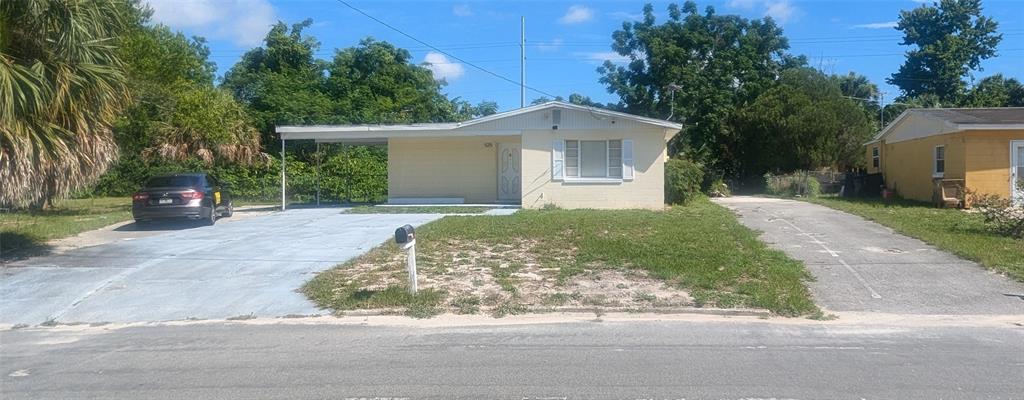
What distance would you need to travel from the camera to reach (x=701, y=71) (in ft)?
130

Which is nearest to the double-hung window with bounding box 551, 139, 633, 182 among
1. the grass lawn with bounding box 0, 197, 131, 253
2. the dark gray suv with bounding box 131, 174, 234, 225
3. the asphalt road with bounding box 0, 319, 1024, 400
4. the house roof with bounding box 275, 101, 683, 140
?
the house roof with bounding box 275, 101, 683, 140

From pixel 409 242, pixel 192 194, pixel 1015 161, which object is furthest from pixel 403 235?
pixel 1015 161

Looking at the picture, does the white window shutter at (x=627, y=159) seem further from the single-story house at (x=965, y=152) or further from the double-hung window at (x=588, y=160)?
the single-story house at (x=965, y=152)

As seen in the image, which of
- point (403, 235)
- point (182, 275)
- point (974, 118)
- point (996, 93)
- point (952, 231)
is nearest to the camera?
point (403, 235)

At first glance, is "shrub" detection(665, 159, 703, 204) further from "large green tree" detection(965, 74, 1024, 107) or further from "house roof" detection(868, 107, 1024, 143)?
"large green tree" detection(965, 74, 1024, 107)

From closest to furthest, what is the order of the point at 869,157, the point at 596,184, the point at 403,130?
the point at 596,184, the point at 403,130, the point at 869,157

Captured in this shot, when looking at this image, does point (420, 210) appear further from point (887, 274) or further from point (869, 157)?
point (869, 157)

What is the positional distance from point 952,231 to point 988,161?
8.12 meters

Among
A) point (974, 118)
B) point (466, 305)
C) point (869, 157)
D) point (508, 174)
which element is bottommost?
point (466, 305)

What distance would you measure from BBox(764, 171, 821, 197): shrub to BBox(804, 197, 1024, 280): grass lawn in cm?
710

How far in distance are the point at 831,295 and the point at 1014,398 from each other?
4580mm

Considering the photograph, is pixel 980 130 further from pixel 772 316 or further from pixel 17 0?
pixel 17 0

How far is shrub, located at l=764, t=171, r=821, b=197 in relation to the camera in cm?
3228

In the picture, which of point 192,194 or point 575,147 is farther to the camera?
point 575,147
